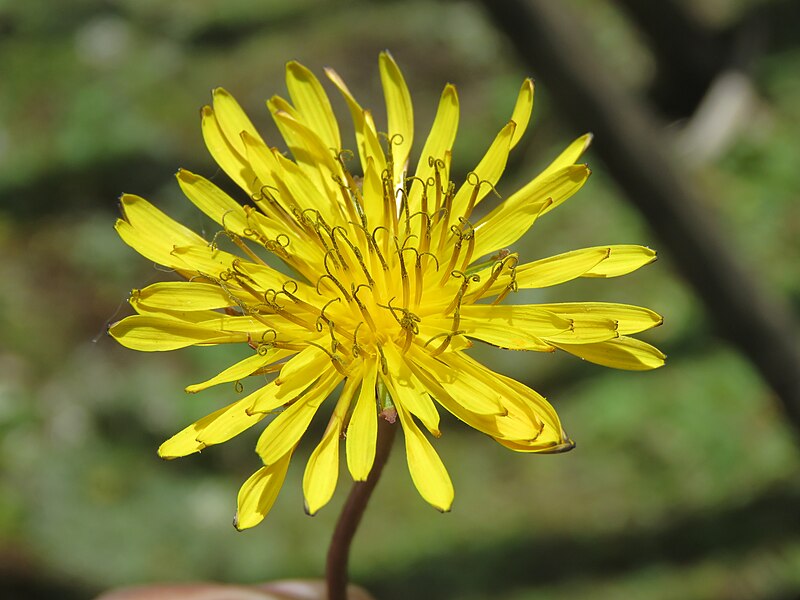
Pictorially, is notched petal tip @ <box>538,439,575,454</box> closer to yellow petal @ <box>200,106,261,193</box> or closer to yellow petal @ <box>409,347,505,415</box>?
yellow petal @ <box>409,347,505,415</box>

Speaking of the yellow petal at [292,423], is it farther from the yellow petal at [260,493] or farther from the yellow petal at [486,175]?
the yellow petal at [486,175]

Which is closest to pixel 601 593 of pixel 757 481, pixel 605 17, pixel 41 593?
pixel 757 481

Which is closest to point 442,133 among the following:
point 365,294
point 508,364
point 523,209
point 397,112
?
point 397,112

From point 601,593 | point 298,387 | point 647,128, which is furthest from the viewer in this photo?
point 601,593

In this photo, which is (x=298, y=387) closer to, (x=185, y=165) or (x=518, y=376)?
(x=518, y=376)

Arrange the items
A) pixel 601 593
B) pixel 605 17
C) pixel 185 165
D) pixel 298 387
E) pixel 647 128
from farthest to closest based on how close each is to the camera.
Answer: pixel 605 17
pixel 185 165
pixel 601 593
pixel 647 128
pixel 298 387

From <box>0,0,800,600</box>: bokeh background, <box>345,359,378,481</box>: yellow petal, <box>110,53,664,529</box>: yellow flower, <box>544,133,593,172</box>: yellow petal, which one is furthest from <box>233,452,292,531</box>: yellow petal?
<box>0,0,800,600</box>: bokeh background

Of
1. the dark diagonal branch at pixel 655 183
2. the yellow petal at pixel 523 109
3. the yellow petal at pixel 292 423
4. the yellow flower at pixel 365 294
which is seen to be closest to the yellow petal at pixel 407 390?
the yellow flower at pixel 365 294
